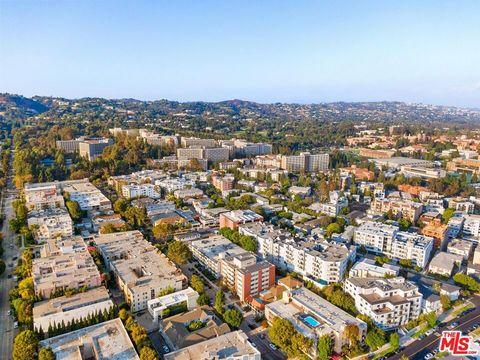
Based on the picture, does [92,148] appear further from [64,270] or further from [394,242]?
[394,242]

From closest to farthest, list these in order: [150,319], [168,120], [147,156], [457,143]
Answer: [150,319] → [147,156] → [457,143] → [168,120]

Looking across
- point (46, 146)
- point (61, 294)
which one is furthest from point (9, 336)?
point (46, 146)

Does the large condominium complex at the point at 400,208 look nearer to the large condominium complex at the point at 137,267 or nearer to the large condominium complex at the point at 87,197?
the large condominium complex at the point at 137,267

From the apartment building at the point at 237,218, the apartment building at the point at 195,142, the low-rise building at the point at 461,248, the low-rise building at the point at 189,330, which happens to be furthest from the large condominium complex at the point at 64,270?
the apartment building at the point at 195,142

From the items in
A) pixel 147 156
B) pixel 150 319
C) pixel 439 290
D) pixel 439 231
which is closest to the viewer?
pixel 150 319

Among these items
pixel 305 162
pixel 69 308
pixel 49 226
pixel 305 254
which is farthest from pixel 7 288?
pixel 305 162

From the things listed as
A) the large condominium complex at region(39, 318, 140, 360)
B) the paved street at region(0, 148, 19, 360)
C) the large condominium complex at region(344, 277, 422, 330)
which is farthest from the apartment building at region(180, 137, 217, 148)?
the large condominium complex at region(39, 318, 140, 360)

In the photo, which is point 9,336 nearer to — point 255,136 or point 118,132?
point 118,132
